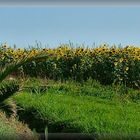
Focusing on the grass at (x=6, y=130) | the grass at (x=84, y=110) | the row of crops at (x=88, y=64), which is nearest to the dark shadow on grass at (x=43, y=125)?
the grass at (x=84, y=110)

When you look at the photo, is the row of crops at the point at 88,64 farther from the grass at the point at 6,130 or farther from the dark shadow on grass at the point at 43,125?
the grass at the point at 6,130

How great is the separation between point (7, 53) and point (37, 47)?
75 centimetres

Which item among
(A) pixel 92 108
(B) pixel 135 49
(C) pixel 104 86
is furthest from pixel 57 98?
(B) pixel 135 49

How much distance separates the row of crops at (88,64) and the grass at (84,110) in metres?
1.30

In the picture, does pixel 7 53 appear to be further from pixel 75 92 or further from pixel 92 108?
pixel 92 108

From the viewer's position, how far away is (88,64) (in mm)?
9195

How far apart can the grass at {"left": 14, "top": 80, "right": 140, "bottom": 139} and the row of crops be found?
1.30 metres

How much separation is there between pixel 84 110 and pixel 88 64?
138 inches

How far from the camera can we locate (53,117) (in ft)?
17.8

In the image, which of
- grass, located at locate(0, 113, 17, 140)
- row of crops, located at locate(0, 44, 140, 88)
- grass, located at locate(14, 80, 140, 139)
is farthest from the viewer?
row of crops, located at locate(0, 44, 140, 88)

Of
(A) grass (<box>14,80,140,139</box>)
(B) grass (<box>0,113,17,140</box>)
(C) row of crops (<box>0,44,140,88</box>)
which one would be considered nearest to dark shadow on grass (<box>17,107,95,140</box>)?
(A) grass (<box>14,80,140,139</box>)

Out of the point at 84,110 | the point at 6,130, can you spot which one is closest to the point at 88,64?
the point at 84,110

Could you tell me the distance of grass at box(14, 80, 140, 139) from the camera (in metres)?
5.00

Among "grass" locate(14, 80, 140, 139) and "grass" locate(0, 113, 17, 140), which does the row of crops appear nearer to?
"grass" locate(14, 80, 140, 139)
